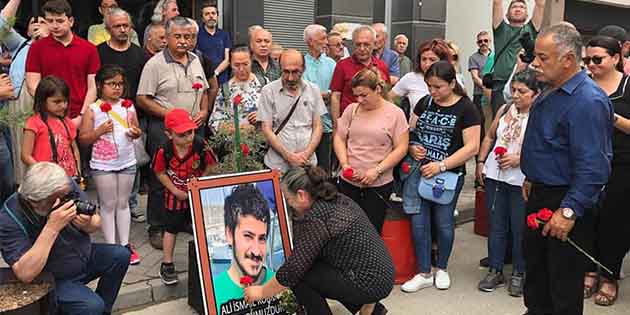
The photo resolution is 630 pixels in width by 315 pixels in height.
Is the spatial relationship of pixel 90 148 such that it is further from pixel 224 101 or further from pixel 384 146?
pixel 384 146

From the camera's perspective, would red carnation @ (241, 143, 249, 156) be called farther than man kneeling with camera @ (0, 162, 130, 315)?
Yes

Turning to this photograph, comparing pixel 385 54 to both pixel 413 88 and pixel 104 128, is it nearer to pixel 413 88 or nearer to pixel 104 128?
pixel 413 88

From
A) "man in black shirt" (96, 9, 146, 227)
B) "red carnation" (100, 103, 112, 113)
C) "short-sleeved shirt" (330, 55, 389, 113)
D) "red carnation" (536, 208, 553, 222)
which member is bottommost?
"red carnation" (536, 208, 553, 222)

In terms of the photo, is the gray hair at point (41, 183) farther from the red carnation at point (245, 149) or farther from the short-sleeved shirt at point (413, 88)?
the short-sleeved shirt at point (413, 88)

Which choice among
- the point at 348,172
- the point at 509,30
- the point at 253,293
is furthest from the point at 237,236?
the point at 509,30

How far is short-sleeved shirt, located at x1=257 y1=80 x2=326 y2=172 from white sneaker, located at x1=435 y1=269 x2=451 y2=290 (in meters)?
1.34

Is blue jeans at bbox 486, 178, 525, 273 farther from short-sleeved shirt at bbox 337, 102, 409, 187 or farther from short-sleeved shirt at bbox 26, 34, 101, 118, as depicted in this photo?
short-sleeved shirt at bbox 26, 34, 101, 118

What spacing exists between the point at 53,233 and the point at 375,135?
231 cm

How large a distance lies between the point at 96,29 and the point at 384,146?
3.25 metres

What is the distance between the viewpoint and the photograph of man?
3.64m

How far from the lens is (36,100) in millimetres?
3916

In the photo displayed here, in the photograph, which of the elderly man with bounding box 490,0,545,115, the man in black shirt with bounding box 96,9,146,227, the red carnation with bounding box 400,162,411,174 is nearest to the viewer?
the red carnation with bounding box 400,162,411,174

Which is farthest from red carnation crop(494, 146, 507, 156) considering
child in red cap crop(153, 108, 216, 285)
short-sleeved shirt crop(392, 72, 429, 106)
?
child in red cap crop(153, 108, 216, 285)

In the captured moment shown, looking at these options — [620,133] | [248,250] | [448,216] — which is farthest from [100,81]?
[620,133]
